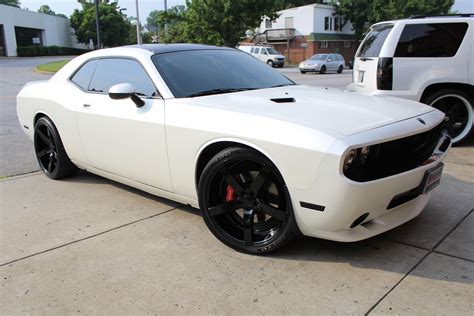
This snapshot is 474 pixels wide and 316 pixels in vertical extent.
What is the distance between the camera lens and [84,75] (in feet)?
16.1

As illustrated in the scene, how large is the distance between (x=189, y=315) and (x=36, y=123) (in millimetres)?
3727

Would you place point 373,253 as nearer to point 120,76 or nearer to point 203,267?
point 203,267

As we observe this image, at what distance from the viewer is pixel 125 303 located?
109 inches

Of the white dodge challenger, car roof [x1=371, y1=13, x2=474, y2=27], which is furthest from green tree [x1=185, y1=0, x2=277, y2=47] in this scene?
the white dodge challenger

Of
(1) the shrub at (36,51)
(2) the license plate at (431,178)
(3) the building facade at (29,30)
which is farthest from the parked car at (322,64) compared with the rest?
(3) the building facade at (29,30)

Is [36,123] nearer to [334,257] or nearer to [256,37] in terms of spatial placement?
[334,257]

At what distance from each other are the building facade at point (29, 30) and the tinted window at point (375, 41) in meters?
58.1

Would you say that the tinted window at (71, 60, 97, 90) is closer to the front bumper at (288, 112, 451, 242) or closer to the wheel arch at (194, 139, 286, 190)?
the wheel arch at (194, 139, 286, 190)

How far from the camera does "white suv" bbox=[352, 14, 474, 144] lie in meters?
6.38

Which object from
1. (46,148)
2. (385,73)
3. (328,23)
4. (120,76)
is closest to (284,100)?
(120,76)

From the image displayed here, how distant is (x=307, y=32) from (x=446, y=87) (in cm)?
4902

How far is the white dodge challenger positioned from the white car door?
0.01m

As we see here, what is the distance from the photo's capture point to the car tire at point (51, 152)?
5.12m

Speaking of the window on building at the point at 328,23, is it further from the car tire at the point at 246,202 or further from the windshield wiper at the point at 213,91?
the car tire at the point at 246,202
